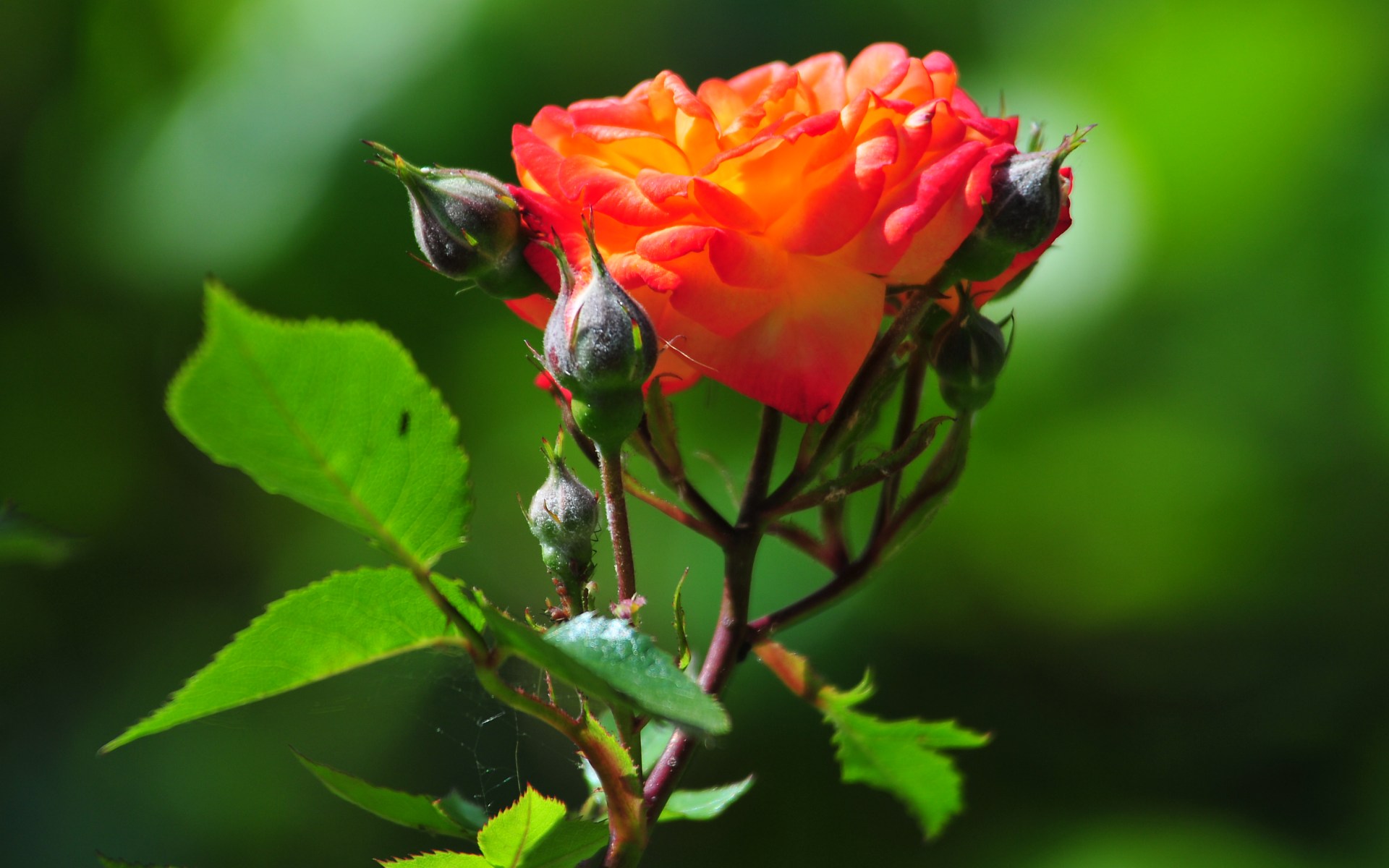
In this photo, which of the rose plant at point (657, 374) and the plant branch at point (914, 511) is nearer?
the rose plant at point (657, 374)

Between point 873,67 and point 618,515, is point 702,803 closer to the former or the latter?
point 618,515

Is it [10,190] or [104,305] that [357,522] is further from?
[10,190]

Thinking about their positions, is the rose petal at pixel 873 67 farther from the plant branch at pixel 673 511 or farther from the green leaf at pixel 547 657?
the green leaf at pixel 547 657

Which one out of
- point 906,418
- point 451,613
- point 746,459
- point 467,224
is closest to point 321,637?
point 451,613

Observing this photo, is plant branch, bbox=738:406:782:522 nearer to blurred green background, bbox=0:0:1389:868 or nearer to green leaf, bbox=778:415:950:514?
green leaf, bbox=778:415:950:514

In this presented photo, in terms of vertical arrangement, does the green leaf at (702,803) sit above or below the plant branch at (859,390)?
below

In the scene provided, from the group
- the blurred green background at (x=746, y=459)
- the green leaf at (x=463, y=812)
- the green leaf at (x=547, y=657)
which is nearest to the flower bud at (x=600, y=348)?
the green leaf at (x=547, y=657)
